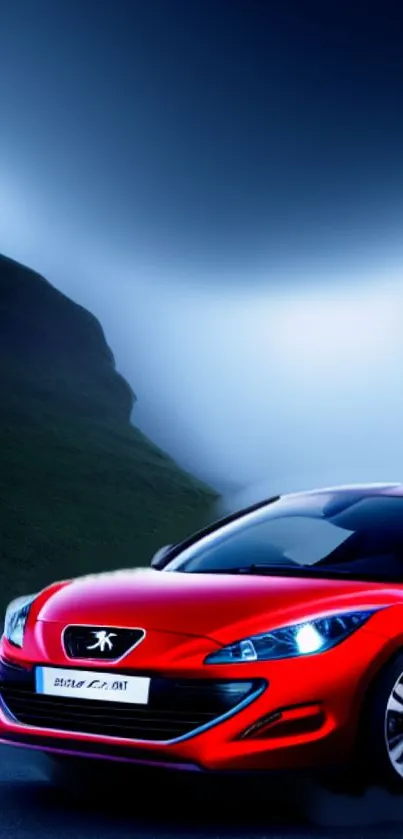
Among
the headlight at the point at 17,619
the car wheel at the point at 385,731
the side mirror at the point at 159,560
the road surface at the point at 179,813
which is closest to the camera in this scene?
the road surface at the point at 179,813

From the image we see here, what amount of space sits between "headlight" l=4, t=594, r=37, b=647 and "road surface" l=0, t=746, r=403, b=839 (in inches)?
24.5

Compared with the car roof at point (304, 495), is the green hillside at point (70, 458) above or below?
below

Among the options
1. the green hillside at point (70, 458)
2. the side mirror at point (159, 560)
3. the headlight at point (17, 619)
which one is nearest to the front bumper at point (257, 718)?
the headlight at point (17, 619)

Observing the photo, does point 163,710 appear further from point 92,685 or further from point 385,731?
point 385,731

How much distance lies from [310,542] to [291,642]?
1735mm

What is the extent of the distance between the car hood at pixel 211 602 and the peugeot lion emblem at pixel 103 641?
0.05 m

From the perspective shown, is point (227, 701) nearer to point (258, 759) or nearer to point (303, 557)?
point (258, 759)

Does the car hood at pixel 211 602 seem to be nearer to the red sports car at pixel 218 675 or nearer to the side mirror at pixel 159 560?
the red sports car at pixel 218 675

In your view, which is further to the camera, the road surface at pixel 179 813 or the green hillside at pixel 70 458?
the green hillside at pixel 70 458

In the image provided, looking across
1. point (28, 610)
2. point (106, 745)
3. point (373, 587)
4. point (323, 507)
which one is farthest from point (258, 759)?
point (323, 507)

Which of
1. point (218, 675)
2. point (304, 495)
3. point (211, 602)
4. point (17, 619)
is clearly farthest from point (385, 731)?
point (304, 495)

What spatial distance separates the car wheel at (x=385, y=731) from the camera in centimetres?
452

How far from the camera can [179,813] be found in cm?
463

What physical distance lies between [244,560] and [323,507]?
0.54 metres
